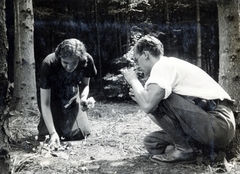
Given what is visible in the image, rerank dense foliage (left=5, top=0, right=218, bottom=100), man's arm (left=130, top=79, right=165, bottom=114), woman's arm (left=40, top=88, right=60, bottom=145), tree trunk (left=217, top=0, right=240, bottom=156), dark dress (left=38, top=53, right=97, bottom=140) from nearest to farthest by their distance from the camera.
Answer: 1. man's arm (left=130, top=79, right=165, bottom=114)
2. tree trunk (left=217, top=0, right=240, bottom=156)
3. woman's arm (left=40, top=88, right=60, bottom=145)
4. dark dress (left=38, top=53, right=97, bottom=140)
5. dense foliage (left=5, top=0, right=218, bottom=100)

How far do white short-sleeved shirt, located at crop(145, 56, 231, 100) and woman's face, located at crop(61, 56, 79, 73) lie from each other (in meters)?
1.10

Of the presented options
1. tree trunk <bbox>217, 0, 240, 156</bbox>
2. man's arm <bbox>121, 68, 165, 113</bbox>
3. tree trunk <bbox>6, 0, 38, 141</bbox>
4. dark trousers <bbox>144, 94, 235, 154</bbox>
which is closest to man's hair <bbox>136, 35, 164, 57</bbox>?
man's arm <bbox>121, 68, 165, 113</bbox>

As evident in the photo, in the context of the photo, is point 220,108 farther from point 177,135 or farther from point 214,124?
point 177,135

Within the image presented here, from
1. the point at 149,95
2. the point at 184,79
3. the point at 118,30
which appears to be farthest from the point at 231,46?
the point at 118,30

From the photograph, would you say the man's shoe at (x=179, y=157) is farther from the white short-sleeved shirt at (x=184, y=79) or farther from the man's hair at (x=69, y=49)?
the man's hair at (x=69, y=49)

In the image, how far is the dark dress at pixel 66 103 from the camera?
3.65m

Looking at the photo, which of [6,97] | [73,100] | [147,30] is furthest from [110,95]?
[6,97]

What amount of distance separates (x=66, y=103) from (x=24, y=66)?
78.5 inches

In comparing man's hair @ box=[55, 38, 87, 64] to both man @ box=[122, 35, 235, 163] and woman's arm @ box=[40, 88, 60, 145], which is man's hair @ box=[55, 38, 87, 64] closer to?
woman's arm @ box=[40, 88, 60, 145]

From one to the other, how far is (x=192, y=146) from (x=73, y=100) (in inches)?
70.1

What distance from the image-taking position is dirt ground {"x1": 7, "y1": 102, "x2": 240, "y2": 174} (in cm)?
256

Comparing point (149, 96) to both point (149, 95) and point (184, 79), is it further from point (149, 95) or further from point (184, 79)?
point (184, 79)

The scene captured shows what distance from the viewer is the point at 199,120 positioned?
96.4 inches

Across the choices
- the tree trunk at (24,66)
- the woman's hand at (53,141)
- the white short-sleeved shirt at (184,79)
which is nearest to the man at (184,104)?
the white short-sleeved shirt at (184,79)
